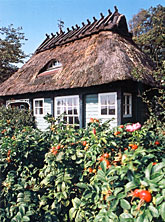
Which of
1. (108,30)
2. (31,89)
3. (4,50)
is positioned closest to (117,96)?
(108,30)

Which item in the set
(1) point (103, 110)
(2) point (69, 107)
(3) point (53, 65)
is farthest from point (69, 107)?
(3) point (53, 65)

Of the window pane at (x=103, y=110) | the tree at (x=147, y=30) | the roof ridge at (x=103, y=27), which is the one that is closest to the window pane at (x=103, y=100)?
the window pane at (x=103, y=110)

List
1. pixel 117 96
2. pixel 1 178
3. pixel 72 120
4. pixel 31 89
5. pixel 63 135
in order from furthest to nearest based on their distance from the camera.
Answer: pixel 31 89
pixel 72 120
pixel 117 96
pixel 63 135
pixel 1 178

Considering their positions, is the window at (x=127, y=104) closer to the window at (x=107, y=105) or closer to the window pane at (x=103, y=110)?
the window at (x=107, y=105)

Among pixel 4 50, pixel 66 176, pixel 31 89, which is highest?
pixel 4 50

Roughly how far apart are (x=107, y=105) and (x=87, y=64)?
199 centimetres

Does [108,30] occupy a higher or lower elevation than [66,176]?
higher

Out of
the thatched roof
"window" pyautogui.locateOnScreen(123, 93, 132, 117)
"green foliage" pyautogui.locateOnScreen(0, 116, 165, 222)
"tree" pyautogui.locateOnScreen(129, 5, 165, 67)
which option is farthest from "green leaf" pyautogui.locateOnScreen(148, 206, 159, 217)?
"tree" pyautogui.locateOnScreen(129, 5, 165, 67)

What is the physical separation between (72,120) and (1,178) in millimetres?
6192

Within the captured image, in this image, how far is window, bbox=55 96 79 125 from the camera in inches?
315

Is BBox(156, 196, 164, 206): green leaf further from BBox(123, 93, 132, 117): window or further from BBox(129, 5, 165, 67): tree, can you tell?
BBox(129, 5, 165, 67): tree

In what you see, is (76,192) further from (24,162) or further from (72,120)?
(72,120)

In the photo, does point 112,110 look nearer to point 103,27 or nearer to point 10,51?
point 103,27

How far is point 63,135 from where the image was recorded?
6.82 ft
